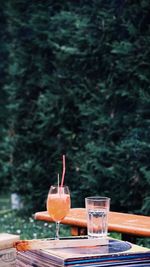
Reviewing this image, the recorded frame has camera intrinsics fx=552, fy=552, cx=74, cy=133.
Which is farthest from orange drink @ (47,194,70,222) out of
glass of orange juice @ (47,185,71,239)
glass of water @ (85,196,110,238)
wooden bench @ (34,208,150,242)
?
wooden bench @ (34,208,150,242)

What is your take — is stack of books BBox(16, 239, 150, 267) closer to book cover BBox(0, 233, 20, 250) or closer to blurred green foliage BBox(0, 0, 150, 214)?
book cover BBox(0, 233, 20, 250)

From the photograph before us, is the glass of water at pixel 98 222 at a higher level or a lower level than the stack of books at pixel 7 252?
higher

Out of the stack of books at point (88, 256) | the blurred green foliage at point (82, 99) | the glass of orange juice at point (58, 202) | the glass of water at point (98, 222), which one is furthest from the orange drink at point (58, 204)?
the blurred green foliage at point (82, 99)

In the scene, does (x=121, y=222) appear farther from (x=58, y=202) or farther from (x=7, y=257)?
(x=58, y=202)

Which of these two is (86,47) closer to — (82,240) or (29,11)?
(29,11)

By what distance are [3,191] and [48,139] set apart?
320 centimetres

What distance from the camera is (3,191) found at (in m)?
9.75

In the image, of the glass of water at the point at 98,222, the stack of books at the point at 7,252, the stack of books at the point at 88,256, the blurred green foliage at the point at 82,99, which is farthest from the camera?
the blurred green foliage at the point at 82,99

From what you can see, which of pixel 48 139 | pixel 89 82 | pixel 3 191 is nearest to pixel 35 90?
pixel 48 139

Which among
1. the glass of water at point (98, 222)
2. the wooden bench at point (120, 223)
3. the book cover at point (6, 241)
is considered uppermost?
the glass of water at point (98, 222)

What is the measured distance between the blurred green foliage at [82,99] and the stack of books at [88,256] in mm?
3096

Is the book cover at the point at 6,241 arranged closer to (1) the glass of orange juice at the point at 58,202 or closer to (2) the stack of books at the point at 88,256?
(1) the glass of orange juice at the point at 58,202

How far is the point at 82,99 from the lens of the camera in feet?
20.3

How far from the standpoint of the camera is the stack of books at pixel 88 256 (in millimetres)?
1751
